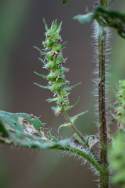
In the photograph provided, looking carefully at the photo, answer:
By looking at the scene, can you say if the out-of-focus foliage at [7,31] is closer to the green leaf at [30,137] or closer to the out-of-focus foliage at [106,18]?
the green leaf at [30,137]

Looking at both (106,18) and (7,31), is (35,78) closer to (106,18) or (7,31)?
(7,31)

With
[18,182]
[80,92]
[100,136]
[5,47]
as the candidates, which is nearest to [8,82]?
[5,47]

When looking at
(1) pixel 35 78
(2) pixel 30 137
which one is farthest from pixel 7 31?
(2) pixel 30 137

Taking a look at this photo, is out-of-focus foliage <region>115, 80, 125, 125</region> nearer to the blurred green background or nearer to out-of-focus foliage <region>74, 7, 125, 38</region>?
out-of-focus foliage <region>74, 7, 125, 38</region>

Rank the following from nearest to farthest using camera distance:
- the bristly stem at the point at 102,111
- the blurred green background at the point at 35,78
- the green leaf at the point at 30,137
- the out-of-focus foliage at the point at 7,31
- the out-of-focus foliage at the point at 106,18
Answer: the out-of-focus foliage at the point at 106,18 → the green leaf at the point at 30,137 → the bristly stem at the point at 102,111 → the blurred green background at the point at 35,78 → the out-of-focus foliage at the point at 7,31

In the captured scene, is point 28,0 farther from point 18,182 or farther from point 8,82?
point 18,182

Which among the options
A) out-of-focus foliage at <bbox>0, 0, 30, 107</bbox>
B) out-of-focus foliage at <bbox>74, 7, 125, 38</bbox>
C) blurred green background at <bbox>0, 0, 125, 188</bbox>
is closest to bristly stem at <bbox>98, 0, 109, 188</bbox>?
out-of-focus foliage at <bbox>74, 7, 125, 38</bbox>

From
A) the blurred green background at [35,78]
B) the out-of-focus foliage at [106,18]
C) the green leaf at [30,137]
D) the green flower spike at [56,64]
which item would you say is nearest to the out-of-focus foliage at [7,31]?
the blurred green background at [35,78]
